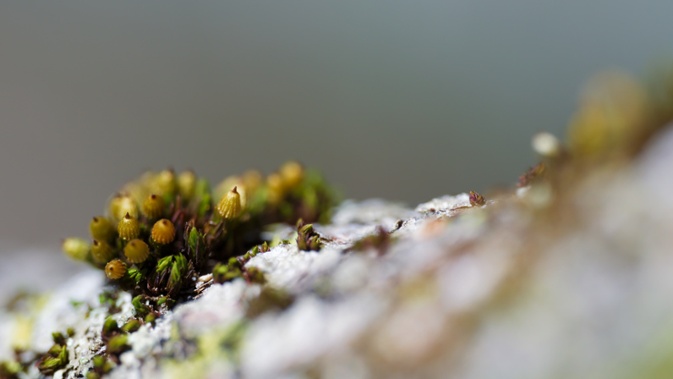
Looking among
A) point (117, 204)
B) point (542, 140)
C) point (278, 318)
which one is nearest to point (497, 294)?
point (278, 318)

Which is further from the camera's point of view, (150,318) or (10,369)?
(10,369)

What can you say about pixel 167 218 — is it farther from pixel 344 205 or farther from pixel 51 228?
pixel 51 228

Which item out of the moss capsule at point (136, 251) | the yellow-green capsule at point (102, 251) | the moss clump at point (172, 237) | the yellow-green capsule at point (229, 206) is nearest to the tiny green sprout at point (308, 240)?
the moss clump at point (172, 237)

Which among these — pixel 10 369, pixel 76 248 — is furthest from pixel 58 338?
pixel 76 248

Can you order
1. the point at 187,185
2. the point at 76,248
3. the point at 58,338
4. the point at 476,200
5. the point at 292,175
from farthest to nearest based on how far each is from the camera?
the point at 292,175
the point at 187,185
the point at 76,248
the point at 58,338
the point at 476,200

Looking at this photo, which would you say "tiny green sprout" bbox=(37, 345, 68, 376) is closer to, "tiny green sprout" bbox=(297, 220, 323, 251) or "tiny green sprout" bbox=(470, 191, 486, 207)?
"tiny green sprout" bbox=(297, 220, 323, 251)

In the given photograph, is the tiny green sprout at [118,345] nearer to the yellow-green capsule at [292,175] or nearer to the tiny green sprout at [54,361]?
the tiny green sprout at [54,361]

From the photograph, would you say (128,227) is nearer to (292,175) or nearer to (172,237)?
(172,237)
